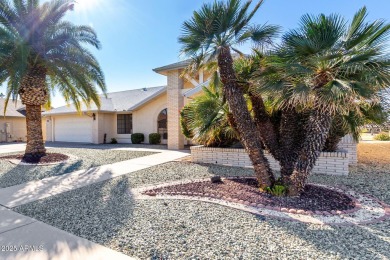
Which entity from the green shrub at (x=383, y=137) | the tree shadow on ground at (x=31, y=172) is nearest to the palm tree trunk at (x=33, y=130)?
the tree shadow on ground at (x=31, y=172)

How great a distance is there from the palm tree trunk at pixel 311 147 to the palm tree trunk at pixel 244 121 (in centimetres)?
65

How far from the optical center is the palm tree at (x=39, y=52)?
10.1m

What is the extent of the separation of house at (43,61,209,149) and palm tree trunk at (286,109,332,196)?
36.3 feet

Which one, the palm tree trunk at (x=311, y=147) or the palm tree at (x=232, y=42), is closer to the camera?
the palm tree trunk at (x=311, y=147)

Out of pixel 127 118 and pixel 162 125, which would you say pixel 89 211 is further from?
pixel 127 118

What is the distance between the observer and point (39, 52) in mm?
10781

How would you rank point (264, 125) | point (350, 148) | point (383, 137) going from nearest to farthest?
point (264, 125) → point (350, 148) → point (383, 137)

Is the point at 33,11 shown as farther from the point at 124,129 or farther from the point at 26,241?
the point at 124,129

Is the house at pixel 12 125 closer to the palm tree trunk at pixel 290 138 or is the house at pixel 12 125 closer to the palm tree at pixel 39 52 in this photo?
the palm tree at pixel 39 52

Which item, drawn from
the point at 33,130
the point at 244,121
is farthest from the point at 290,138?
the point at 33,130

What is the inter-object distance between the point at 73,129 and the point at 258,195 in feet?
73.7

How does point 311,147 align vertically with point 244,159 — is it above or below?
above

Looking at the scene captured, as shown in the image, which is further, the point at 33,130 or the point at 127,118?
the point at 127,118

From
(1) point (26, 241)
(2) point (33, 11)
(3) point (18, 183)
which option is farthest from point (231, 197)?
(2) point (33, 11)
